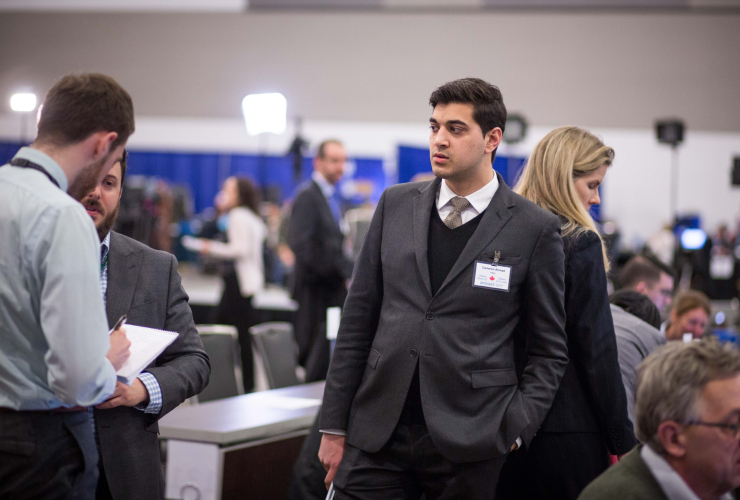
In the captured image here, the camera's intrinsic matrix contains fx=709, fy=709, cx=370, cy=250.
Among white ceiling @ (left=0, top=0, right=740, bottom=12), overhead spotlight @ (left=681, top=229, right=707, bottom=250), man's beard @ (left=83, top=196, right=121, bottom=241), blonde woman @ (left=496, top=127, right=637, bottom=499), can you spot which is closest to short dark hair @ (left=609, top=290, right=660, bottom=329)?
blonde woman @ (left=496, top=127, right=637, bottom=499)

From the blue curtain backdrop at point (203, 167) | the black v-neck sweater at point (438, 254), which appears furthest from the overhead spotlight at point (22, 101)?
the blue curtain backdrop at point (203, 167)

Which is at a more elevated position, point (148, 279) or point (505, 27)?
point (505, 27)

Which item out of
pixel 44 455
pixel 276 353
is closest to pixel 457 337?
pixel 44 455

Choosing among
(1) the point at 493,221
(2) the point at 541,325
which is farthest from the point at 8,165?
(2) the point at 541,325

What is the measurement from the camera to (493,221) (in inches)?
66.3

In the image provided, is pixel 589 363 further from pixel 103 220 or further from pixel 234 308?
pixel 234 308

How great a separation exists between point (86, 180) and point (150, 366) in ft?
1.71

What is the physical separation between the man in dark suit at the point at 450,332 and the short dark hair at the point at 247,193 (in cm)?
363

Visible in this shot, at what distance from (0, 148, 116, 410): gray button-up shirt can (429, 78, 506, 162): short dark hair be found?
2.96ft

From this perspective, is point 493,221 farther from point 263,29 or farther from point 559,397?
point 263,29

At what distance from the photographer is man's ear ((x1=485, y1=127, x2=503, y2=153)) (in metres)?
1.74

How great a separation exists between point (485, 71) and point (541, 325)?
7.33 meters

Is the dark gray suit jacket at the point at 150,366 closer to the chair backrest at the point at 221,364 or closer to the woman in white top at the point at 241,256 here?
the chair backrest at the point at 221,364

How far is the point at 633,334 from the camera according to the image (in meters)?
2.22
